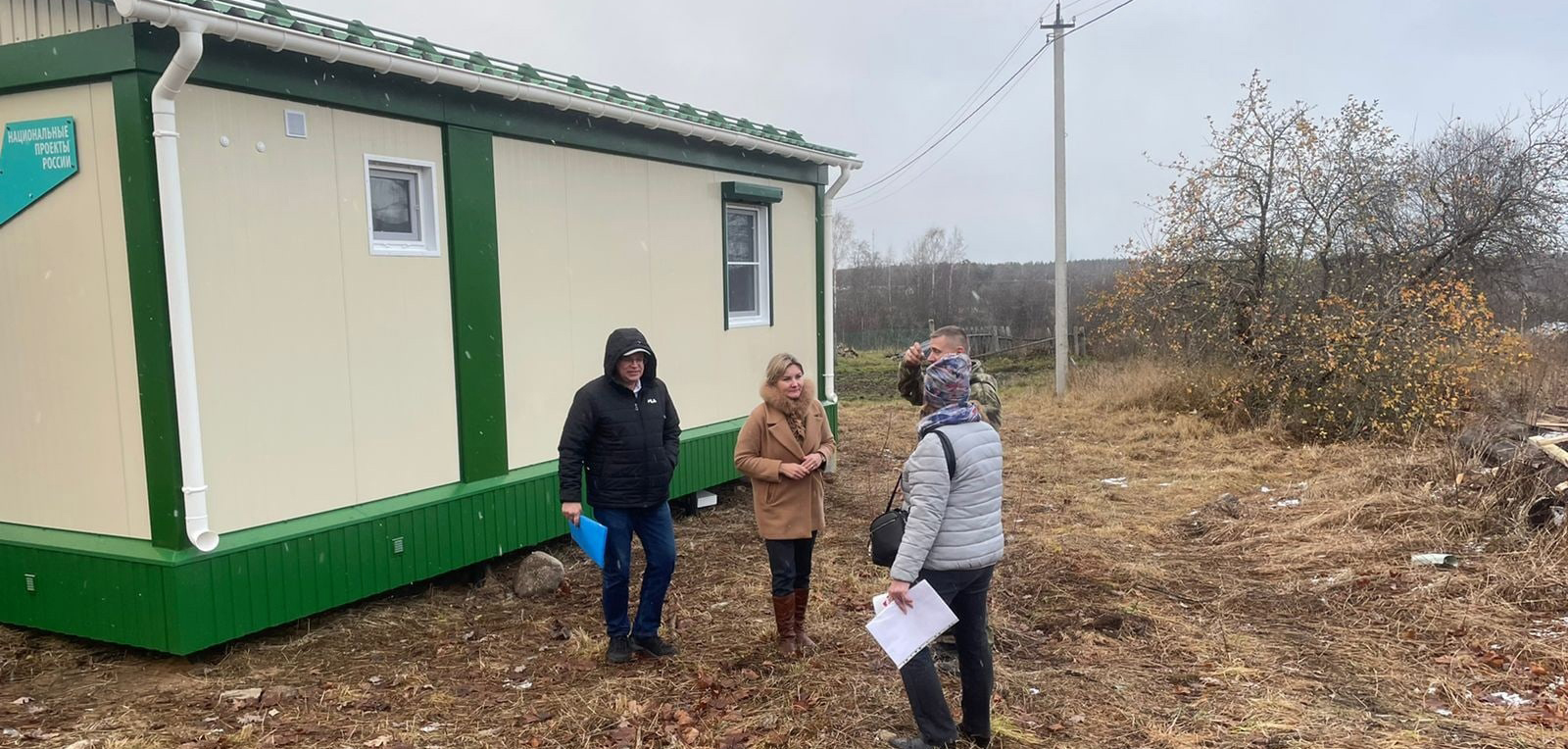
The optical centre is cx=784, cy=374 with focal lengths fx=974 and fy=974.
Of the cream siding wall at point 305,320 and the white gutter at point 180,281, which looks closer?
the white gutter at point 180,281

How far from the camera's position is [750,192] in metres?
8.37

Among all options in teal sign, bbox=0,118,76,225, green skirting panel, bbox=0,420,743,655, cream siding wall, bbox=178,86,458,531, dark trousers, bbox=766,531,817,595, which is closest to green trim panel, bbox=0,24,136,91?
teal sign, bbox=0,118,76,225

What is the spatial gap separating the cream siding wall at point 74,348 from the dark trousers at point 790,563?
2.93 m

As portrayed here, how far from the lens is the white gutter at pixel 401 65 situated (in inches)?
161

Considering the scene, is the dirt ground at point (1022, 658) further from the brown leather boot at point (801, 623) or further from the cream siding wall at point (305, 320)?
the cream siding wall at point (305, 320)

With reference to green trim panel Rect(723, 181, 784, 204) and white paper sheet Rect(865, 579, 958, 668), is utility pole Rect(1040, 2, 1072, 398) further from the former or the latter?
white paper sheet Rect(865, 579, 958, 668)

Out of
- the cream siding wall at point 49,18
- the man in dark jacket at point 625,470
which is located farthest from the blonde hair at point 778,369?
the cream siding wall at point 49,18

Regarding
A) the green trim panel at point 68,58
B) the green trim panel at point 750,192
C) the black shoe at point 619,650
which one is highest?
the green trim panel at point 68,58

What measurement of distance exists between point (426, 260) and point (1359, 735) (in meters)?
5.16

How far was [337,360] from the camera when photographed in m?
5.20

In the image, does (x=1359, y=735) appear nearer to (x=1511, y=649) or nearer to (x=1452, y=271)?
(x=1511, y=649)

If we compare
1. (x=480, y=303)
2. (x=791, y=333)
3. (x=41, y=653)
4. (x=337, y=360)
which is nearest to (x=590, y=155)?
(x=480, y=303)

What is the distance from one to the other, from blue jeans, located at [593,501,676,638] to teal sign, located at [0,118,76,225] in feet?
9.76

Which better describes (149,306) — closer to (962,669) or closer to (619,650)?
(619,650)
